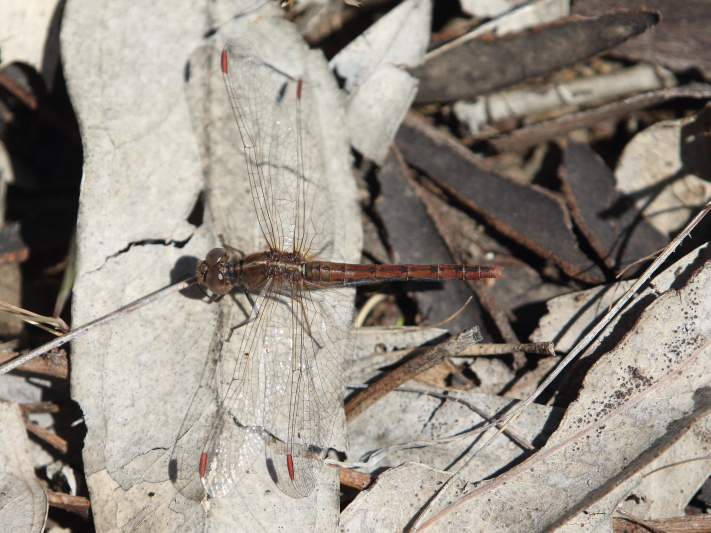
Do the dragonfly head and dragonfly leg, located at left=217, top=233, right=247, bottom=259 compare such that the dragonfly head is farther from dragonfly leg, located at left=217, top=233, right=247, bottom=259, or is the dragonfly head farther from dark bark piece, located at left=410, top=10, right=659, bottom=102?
dark bark piece, located at left=410, top=10, right=659, bottom=102

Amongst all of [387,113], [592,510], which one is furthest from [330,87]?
[592,510]

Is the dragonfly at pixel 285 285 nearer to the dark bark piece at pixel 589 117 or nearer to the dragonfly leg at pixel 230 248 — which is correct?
the dragonfly leg at pixel 230 248

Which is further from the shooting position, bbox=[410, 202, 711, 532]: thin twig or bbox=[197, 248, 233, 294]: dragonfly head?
bbox=[197, 248, 233, 294]: dragonfly head

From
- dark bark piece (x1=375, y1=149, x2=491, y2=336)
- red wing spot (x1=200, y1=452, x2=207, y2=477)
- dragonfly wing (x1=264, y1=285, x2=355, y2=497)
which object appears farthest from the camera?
dark bark piece (x1=375, y1=149, x2=491, y2=336)

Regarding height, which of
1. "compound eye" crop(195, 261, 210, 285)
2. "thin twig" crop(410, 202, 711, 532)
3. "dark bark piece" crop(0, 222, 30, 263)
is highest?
"dark bark piece" crop(0, 222, 30, 263)

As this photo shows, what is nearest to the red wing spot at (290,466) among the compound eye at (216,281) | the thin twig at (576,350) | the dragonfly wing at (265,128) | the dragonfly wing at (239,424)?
the dragonfly wing at (239,424)

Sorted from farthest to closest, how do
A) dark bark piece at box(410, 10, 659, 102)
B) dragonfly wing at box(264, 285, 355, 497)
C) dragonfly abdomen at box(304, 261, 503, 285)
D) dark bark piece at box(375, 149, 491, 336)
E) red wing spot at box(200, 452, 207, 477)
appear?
1. dark bark piece at box(410, 10, 659, 102)
2. dark bark piece at box(375, 149, 491, 336)
3. dragonfly abdomen at box(304, 261, 503, 285)
4. dragonfly wing at box(264, 285, 355, 497)
5. red wing spot at box(200, 452, 207, 477)

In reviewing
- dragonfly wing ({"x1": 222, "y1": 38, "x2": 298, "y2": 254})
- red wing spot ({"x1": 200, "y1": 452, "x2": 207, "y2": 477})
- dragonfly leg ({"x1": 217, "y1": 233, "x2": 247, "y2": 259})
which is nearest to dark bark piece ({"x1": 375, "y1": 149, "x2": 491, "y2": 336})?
dragonfly wing ({"x1": 222, "y1": 38, "x2": 298, "y2": 254})

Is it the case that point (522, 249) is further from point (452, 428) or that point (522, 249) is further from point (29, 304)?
point (29, 304)
